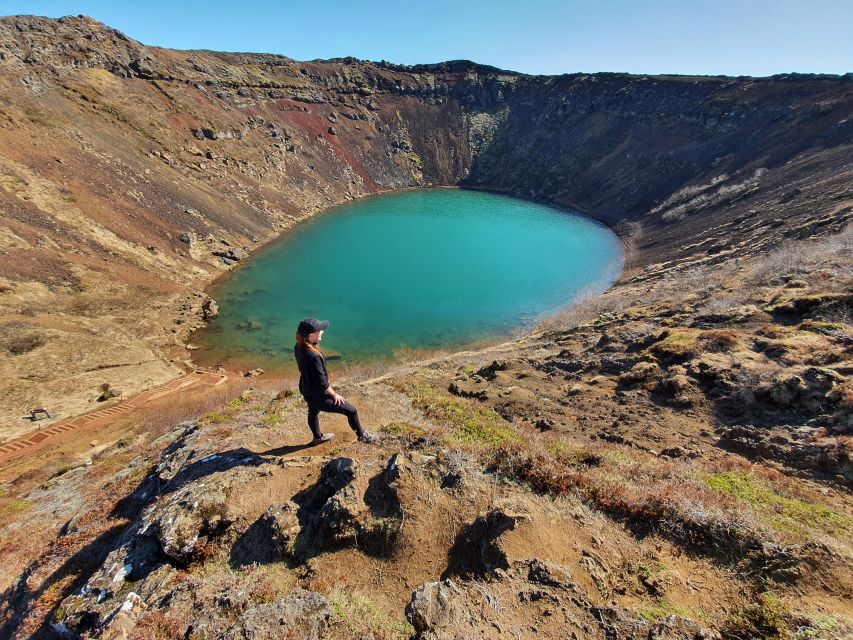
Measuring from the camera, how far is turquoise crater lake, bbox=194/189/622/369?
33.8 metres

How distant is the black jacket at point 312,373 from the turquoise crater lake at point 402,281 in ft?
74.8

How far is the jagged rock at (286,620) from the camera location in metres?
4.61

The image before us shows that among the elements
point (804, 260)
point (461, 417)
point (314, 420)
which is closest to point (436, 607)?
point (314, 420)

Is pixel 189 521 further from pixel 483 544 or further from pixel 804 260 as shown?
pixel 804 260

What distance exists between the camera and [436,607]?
16.3 feet

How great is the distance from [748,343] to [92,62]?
254 ft

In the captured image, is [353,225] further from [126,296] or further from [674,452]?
[674,452]

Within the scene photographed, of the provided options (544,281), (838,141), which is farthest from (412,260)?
(838,141)

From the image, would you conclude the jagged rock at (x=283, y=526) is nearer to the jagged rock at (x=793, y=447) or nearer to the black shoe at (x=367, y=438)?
the black shoe at (x=367, y=438)

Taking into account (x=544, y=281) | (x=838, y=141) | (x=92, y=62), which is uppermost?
(x=92, y=62)

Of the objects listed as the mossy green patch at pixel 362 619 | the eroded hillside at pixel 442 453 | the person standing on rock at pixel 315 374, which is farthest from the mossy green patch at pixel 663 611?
the person standing on rock at pixel 315 374

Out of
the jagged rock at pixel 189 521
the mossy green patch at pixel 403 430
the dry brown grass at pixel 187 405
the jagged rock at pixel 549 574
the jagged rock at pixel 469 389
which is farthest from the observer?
the dry brown grass at pixel 187 405

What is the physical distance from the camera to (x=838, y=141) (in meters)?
48.8

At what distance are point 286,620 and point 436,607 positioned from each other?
1.71 m
